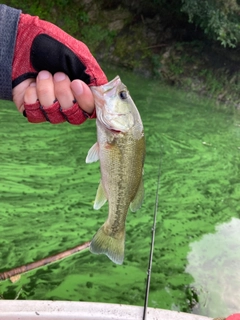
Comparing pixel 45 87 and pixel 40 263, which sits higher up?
pixel 45 87

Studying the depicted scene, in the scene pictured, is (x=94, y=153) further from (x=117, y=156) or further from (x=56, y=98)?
(x=56, y=98)

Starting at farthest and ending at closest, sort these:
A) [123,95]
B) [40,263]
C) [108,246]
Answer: [40,263], [108,246], [123,95]

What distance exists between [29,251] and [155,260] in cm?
94

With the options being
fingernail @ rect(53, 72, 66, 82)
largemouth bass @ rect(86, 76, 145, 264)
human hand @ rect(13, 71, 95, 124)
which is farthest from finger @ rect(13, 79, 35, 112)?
largemouth bass @ rect(86, 76, 145, 264)

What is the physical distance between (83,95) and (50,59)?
0.58 ft

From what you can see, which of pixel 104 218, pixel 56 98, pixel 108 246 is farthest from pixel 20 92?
pixel 104 218

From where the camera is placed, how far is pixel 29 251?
271cm

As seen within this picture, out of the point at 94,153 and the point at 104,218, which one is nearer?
the point at 94,153

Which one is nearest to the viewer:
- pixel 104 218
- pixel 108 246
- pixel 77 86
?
pixel 77 86

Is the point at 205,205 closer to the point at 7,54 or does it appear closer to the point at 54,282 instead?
the point at 54,282

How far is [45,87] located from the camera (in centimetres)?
142

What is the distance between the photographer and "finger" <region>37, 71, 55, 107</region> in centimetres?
142

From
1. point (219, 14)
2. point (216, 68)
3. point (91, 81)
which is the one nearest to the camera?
point (91, 81)

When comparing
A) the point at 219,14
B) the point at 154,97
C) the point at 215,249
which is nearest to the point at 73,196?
the point at 215,249
